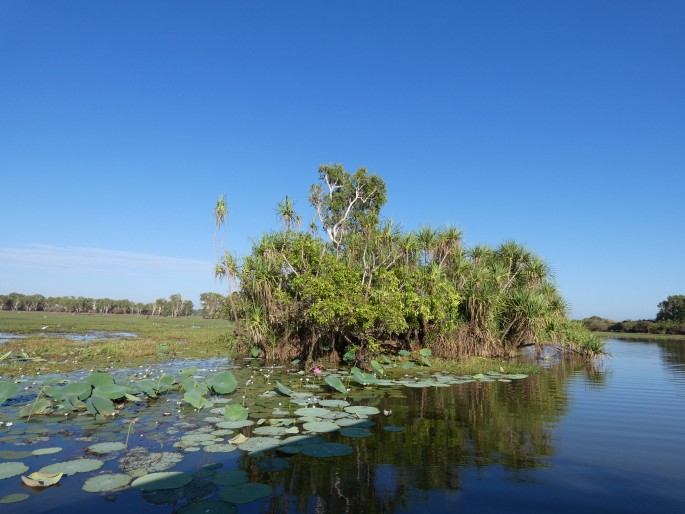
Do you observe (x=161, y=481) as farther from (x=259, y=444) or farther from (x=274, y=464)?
(x=259, y=444)

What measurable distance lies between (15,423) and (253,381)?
5.95 meters

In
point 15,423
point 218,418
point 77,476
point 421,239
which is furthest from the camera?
point 421,239

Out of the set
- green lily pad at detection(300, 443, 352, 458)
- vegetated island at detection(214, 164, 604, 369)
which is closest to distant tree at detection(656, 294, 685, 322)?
vegetated island at detection(214, 164, 604, 369)

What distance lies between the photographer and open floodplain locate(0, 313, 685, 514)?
4.55 metres

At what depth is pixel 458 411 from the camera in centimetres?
899

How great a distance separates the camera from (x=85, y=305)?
10931 centimetres

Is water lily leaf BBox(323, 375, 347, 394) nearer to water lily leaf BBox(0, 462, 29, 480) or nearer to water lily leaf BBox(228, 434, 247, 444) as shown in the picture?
water lily leaf BBox(228, 434, 247, 444)

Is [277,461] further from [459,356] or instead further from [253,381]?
[459,356]

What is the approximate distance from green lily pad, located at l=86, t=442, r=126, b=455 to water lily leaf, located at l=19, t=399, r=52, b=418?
100 inches

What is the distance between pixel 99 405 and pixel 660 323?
70054 mm

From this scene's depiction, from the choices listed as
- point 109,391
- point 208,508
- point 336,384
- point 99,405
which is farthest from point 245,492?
point 336,384

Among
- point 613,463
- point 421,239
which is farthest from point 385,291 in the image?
point 613,463

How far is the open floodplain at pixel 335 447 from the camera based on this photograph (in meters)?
4.55

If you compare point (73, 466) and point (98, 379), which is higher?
point (98, 379)
